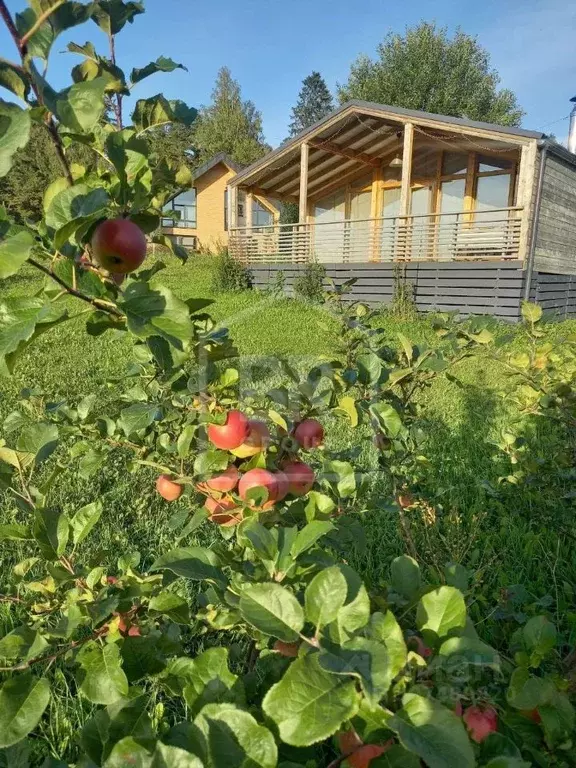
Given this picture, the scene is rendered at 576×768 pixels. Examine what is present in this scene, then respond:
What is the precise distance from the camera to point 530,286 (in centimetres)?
949

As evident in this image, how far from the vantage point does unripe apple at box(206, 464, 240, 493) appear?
3.41ft

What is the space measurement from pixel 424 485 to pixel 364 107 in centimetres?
1063

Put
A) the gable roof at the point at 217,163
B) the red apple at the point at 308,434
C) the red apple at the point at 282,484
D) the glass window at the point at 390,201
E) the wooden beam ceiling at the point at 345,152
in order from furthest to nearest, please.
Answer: the gable roof at the point at 217,163 → the glass window at the point at 390,201 → the wooden beam ceiling at the point at 345,152 → the red apple at the point at 308,434 → the red apple at the point at 282,484

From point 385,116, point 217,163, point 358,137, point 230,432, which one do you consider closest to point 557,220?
point 385,116

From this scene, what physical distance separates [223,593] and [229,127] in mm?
38580

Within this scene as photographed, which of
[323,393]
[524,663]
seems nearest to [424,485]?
[323,393]

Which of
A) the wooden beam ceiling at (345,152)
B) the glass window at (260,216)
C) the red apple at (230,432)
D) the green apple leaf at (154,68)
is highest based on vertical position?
the wooden beam ceiling at (345,152)

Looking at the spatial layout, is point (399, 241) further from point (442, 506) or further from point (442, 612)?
point (442, 612)

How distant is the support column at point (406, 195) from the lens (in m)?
10.8

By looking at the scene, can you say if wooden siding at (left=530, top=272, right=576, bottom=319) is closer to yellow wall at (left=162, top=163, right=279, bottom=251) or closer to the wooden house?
the wooden house

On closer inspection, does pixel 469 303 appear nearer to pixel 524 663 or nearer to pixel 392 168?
pixel 392 168

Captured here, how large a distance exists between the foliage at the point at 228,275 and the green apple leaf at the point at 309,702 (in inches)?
506

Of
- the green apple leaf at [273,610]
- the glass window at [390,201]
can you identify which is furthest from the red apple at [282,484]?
the glass window at [390,201]

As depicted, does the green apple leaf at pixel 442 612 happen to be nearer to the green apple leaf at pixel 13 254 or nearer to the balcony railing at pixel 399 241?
the green apple leaf at pixel 13 254
